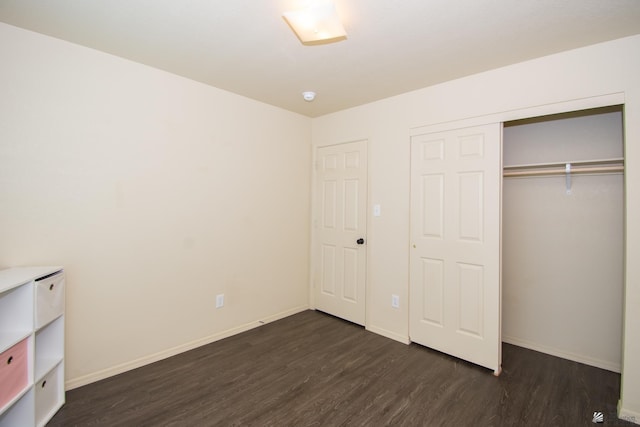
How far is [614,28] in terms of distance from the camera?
1858 mm

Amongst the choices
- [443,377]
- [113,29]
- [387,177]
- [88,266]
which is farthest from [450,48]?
[88,266]

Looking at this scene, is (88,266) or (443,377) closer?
(88,266)

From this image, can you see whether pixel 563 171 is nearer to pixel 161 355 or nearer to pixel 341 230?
pixel 341 230

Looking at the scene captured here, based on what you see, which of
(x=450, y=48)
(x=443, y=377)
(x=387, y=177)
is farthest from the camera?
(x=387, y=177)

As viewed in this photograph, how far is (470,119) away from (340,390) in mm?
2425

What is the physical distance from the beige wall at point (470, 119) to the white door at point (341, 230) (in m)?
0.13

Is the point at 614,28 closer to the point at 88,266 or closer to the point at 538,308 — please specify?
the point at 538,308

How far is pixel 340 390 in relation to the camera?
2.18 m

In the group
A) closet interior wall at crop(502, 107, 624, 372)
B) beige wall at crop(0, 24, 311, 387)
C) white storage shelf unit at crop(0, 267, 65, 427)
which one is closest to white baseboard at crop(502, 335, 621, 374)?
closet interior wall at crop(502, 107, 624, 372)

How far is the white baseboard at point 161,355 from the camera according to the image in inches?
86.0

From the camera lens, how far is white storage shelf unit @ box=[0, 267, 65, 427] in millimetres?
1577

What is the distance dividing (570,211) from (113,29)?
12.6ft

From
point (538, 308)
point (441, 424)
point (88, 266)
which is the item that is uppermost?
point (88, 266)

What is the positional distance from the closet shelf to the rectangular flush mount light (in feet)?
7.05
